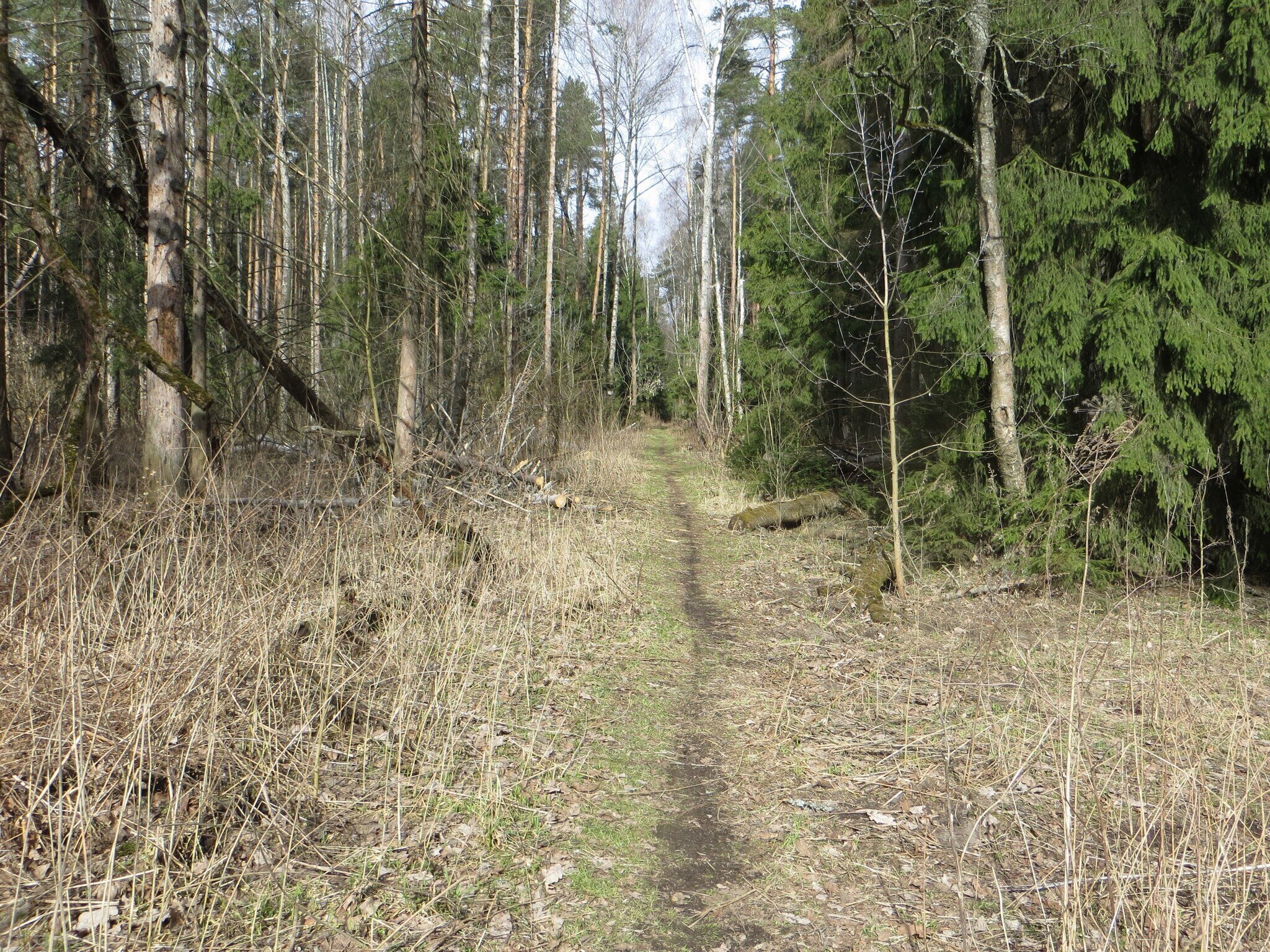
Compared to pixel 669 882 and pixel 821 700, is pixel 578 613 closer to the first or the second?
pixel 821 700

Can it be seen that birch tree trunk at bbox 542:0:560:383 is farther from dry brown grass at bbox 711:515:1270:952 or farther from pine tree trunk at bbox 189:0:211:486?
dry brown grass at bbox 711:515:1270:952

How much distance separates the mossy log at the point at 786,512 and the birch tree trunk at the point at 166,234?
7.19 metres

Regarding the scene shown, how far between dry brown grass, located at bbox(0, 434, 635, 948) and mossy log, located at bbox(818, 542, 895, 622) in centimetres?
306

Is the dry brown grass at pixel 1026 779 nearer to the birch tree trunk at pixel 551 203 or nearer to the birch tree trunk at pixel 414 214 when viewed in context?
the birch tree trunk at pixel 414 214

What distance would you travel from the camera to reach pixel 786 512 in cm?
1138

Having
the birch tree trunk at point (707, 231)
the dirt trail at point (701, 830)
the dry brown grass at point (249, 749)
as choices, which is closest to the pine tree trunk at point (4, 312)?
the dry brown grass at point (249, 749)

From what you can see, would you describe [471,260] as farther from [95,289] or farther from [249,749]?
[249,749]

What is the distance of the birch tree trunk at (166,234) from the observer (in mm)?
5562

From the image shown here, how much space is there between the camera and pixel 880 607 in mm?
7199

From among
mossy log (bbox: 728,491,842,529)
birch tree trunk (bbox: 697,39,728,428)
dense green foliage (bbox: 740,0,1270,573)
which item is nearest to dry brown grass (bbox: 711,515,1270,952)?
dense green foliage (bbox: 740,0,1270,573)

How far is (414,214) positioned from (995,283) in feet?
18.9

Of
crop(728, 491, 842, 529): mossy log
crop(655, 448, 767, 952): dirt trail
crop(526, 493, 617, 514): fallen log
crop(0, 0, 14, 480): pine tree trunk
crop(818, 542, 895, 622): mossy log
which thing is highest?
crop(0, 0, 14, 480): pine tree trunk

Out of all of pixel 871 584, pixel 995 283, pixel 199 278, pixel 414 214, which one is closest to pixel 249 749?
pixel 199 278

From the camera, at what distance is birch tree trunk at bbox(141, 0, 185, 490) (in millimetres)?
5562
